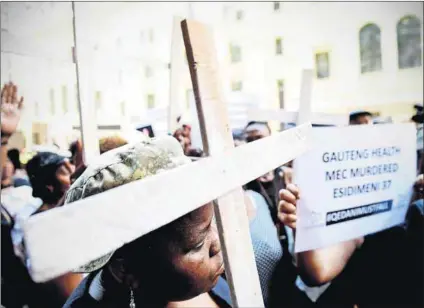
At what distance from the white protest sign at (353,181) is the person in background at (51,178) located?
1564 mm

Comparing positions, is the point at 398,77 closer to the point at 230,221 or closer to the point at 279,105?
the point at 279,105

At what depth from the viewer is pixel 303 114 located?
6.95ft

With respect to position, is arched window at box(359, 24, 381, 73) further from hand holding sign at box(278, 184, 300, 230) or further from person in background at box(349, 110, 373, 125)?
hand holding sign at box(278, 184, 300, 230)

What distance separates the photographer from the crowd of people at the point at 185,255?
814 millimetres

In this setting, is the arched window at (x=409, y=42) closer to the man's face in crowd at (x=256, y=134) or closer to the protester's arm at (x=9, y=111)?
the man's face in crowd at (x=256, y=134)

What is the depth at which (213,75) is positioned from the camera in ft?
2.29

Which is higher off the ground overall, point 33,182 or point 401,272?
point 33,182

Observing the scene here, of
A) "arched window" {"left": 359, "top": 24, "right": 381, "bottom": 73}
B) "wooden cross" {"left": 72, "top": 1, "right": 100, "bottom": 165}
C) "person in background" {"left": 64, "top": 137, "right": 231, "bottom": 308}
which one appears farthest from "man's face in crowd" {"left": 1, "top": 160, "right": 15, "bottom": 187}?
"arched window" {"left": 359, "top": 24, "right": 381, "bottom": 73}

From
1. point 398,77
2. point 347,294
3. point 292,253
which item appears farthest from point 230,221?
point 398,77

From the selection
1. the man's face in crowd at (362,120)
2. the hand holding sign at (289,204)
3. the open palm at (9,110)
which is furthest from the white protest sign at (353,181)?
the man's face in crowd at (362,120)

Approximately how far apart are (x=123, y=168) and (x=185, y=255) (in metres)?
0.24

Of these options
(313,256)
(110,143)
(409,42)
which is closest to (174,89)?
(110,143)

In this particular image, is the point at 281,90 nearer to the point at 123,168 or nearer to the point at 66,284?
the point at 66,284

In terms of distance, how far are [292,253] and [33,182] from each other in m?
1.69
